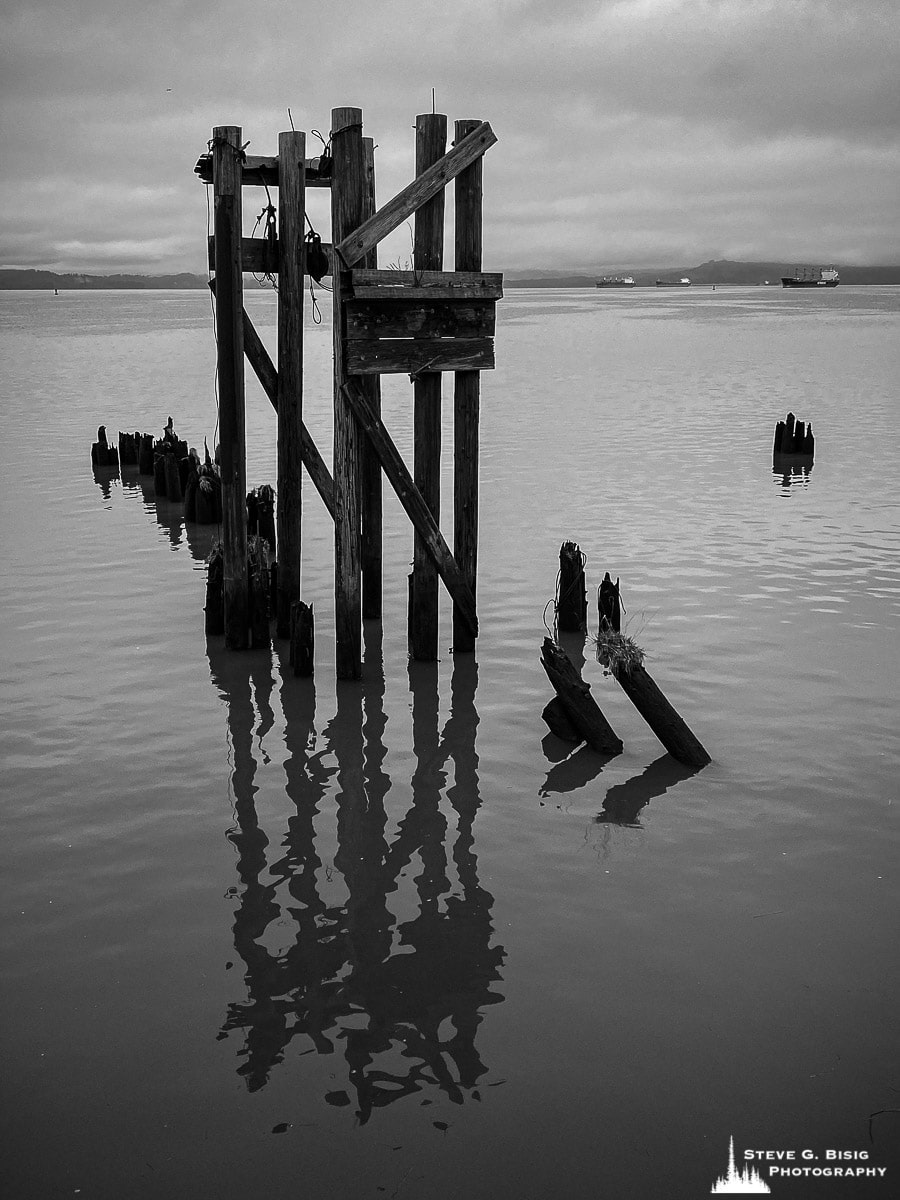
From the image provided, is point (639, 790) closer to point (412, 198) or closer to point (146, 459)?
point (412, 198)

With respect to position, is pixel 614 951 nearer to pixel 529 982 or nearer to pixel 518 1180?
pixel 529 982

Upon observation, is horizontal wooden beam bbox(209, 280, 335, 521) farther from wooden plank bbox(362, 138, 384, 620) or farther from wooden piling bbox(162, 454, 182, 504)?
wooden piling bbox(162, 454, 182, 504)

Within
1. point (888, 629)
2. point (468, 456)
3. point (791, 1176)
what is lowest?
point (791, 1176)

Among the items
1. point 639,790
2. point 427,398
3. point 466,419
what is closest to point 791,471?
point 466,419

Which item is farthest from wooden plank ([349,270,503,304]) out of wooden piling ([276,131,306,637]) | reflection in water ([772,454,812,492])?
reflection in water ([772,454,812,492])

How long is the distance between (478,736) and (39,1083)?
4562mm

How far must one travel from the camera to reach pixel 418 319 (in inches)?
364

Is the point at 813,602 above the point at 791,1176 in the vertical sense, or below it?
above

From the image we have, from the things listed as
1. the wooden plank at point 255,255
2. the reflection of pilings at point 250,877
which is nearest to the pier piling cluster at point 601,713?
the reflection of pilings at point 250,877

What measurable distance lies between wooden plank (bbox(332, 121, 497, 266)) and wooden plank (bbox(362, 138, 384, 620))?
1.43 ft

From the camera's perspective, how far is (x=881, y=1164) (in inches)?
178

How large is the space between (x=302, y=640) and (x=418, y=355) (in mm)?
2687

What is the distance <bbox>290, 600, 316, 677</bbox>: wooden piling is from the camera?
9992mm

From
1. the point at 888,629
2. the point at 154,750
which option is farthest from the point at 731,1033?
the point at 888,629
